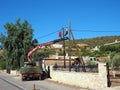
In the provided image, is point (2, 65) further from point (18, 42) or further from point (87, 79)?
point (87, 79)

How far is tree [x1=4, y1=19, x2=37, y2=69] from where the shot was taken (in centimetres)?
5459

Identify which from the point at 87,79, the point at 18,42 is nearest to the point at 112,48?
the point at 18,42

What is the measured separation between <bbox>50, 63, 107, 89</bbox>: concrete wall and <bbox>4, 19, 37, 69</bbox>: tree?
25094 millimetres

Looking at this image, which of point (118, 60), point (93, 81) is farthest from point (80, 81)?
point (118, 60)

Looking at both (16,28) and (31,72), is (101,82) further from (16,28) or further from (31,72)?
(16,28)

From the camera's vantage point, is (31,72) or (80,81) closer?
(80,81)

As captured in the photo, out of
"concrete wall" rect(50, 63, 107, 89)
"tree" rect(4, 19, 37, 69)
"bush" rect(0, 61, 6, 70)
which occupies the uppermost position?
"tree" rect(4, 19, 37, 69)

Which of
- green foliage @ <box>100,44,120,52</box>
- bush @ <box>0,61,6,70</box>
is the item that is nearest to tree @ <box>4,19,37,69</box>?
green foliage @ <box>100,44,120,52</box>

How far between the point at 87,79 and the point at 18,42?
113ft

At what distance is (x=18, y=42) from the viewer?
5534 centimetres

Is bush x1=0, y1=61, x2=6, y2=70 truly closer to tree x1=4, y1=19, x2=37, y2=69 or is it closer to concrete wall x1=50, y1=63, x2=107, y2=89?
tree x1=4, y1=19, x2=37, y2=69

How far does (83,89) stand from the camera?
2155 cm

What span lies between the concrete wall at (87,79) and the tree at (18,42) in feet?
82.3

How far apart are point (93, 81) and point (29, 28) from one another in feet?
117
